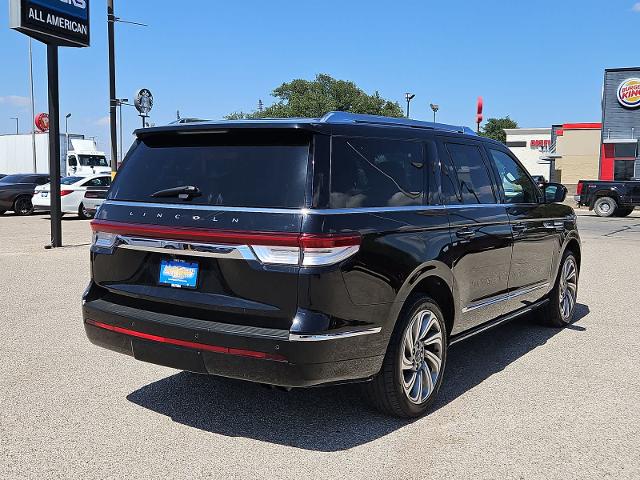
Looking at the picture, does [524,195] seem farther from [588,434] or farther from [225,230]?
[225,230]

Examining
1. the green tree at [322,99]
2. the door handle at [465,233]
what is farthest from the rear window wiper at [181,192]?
the green tree at [322,99]

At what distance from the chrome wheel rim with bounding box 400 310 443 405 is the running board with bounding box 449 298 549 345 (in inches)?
12.0

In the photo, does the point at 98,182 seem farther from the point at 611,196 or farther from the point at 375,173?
the point at 375,173

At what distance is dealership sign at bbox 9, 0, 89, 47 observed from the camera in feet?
40.2

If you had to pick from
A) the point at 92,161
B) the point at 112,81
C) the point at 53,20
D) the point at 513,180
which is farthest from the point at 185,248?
the point at 92,161

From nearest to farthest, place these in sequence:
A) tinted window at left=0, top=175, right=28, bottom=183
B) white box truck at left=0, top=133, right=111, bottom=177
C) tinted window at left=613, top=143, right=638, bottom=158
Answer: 1. tinted window at left=0, top=175, right=28, bottom=183
2. white box truck at left=0, top=133, right=111, bottom=177
3. tinted window at left=613, top=143, right=638, bottom=158

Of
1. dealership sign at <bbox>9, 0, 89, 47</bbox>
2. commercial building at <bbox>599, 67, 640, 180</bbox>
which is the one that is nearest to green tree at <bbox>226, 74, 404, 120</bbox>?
commercial building at <bbox>599, 67, 640, 180</bbox>

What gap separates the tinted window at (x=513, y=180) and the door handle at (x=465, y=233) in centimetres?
94

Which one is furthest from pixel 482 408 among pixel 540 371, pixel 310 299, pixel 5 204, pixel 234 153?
pixel 5 204

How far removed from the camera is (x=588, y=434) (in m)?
3.91

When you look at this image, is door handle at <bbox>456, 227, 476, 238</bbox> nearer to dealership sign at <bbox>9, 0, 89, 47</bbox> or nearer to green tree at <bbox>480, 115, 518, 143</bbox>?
dealership sign at <bbox>9, 0, 89, 47</bbox>

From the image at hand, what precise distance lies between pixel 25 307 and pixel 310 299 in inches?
211

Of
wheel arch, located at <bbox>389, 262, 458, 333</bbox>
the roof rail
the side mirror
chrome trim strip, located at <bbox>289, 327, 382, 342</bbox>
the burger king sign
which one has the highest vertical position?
the burger king sign

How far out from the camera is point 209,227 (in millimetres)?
3557
